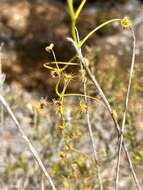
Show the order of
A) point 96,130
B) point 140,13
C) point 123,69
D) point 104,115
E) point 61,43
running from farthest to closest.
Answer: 1. point 140,13
2. point 61,43
3. point 123,69
4. point 104,115
5. point 96,130

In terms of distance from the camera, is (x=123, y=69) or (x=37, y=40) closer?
(x=123, y=69)

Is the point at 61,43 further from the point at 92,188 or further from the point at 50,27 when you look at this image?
the point at 92,188

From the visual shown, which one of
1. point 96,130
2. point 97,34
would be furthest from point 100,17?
point 96,130

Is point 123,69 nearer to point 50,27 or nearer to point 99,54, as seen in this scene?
point 99,54

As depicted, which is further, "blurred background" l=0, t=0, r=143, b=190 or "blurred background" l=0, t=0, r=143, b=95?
"blurred background" l=0, t=0, r=143, b=95

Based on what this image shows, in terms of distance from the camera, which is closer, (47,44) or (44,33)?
(47,44)

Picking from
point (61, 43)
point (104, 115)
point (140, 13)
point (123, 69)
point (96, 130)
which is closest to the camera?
point (96, 130)

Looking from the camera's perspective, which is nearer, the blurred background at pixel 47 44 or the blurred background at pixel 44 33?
the blurred background at pixel 47 44

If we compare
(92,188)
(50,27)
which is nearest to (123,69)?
(50,27)

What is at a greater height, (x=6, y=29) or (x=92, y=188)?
(x=92, y=188)
